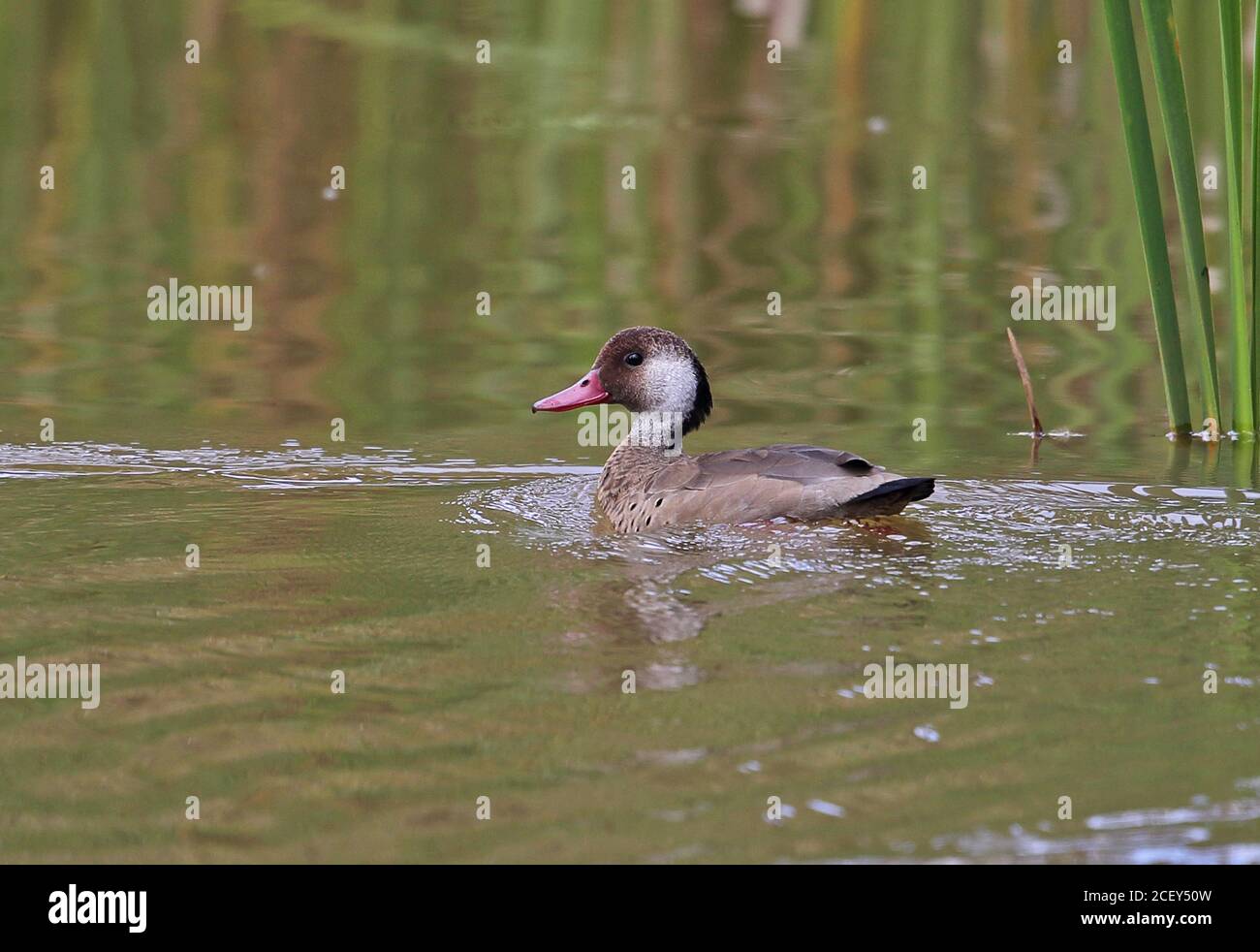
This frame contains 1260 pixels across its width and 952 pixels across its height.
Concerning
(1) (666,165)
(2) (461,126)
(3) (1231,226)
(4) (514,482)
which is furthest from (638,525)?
(2) (461,126)

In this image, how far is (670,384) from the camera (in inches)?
346

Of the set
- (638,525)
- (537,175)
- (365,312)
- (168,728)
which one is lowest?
(168,728)

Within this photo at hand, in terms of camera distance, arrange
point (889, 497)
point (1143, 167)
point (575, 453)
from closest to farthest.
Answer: point (889, 497) < point (1143, 167) < point (575, 453)

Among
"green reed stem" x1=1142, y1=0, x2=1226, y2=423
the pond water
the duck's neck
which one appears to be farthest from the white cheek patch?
"green reed stem" x1=1142, y1=0, x2=1226, y2=423

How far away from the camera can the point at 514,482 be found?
867cm

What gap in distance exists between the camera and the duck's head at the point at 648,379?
8758 millimetres

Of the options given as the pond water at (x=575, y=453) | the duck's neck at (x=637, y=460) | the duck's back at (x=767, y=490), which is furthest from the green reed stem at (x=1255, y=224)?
the duck's neck at (x=637, y=460)

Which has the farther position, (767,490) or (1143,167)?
(1143,167)

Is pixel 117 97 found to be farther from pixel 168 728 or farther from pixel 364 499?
pixel 168 728

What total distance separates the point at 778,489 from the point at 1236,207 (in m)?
2.61

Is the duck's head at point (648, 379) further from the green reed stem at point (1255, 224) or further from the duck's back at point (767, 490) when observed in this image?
the green reed stem at point (1255, 224)

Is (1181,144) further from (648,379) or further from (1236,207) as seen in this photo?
(648,379)

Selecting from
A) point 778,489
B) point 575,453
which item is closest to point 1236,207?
point 778,489

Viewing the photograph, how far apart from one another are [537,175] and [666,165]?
3.20 ft
